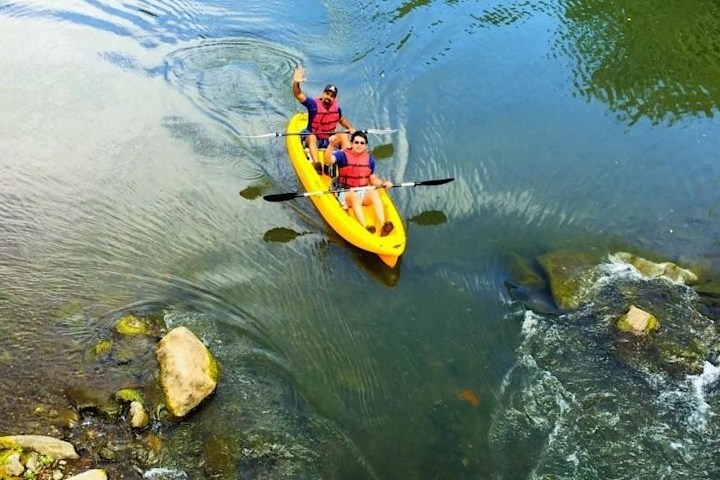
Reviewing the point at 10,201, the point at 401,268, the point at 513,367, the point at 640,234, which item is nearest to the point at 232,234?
the point at 401,268

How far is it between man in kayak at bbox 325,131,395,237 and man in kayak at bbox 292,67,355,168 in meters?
0.72

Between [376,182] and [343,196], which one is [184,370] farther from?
[376,182]

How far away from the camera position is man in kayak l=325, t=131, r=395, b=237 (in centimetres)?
866

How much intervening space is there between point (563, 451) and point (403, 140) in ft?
21.1

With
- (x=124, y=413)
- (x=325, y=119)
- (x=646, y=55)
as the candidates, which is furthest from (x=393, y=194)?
(x=646, y=55)

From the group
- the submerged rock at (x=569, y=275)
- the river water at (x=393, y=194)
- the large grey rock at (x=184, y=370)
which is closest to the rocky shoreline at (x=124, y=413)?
the large grey rock at (x=184, y=370)

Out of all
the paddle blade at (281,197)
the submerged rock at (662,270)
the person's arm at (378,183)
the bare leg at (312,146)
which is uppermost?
the person's arm at (378,183)

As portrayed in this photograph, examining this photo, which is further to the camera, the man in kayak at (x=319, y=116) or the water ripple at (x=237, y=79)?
the water ripple at (x=237, y=79)

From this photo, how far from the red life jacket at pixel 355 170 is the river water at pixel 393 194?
0.78 metres

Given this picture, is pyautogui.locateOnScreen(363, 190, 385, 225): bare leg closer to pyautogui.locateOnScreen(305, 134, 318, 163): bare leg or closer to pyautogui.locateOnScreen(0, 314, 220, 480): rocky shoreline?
pyautogui.locateOnScreen(305, 134, 318, 163): bare leg

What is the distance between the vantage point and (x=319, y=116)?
10.0 m

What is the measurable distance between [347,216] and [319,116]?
2.31m

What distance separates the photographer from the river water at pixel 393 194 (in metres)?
6.51

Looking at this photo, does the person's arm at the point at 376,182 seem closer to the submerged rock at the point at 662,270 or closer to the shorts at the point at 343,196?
the shorts at the point at 343,196
